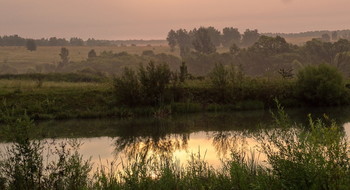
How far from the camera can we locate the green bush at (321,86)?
1507 inches

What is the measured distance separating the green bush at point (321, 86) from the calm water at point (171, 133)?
2.30 metres

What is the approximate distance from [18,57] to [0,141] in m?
133

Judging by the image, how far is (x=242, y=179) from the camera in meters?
10.6

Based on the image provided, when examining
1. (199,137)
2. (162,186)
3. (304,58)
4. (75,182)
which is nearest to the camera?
(162,186)

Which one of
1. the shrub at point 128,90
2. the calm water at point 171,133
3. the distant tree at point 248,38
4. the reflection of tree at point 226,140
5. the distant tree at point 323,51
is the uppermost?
the distant tree at point 248,38

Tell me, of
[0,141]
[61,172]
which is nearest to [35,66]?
[0,141]

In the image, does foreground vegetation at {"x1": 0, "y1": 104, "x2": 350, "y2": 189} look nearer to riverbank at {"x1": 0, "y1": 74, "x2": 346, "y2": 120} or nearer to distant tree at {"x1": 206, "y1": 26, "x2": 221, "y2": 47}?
riverbank at {"x1": 0, "y1": 74, "x2": 346, "y2": 120}

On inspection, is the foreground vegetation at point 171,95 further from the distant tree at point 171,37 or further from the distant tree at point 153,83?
the distant tree at point 171,37

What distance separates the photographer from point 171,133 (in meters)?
28.1

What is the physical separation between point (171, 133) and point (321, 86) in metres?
16.6

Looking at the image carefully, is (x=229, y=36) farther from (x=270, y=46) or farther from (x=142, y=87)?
(x=142, y=87)

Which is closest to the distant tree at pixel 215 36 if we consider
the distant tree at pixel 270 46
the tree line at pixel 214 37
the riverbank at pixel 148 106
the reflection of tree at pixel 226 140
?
the tree line at pixel 214 37

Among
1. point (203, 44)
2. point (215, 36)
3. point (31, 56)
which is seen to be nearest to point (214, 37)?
point (215, 36)

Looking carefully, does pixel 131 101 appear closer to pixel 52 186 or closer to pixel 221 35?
pixel 52 186
